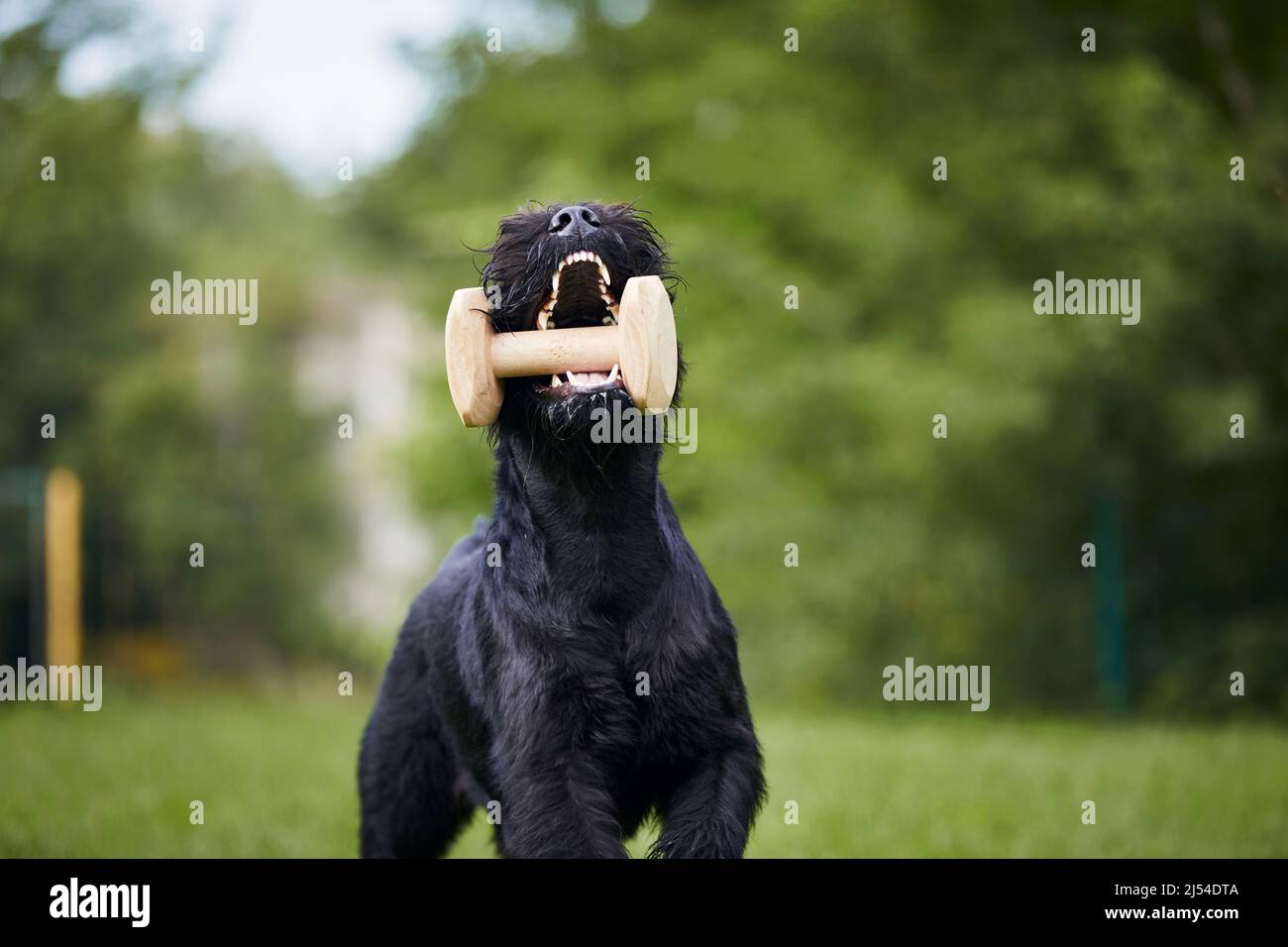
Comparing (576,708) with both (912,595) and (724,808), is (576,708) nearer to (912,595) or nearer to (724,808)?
(724,808)

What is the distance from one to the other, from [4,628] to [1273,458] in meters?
13.1

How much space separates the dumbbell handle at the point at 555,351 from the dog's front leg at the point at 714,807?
115 centimetres

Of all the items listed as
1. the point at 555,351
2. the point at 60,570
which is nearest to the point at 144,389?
the point at 60,570

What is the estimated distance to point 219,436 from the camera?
16.9 meters

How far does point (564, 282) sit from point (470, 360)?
342 millimetres

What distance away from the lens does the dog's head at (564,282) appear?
349 cm

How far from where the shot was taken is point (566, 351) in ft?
11.3

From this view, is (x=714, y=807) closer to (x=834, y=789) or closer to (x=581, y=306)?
(x=581, y=306)

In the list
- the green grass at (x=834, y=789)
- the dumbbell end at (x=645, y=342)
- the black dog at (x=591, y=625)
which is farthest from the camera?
the green grass at (x=834, y=789)

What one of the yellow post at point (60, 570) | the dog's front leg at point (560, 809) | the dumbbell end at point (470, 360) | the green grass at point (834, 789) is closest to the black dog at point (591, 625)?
the dog's front leg at point (560, 809)

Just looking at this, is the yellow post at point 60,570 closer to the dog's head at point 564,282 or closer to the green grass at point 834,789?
the green grass at point 834,789

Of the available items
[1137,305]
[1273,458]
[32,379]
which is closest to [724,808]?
[1137,305]

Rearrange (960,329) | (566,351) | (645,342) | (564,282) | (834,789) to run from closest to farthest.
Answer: (645,342)
(566,351)
(564,282)
(834,789)
(960,329)

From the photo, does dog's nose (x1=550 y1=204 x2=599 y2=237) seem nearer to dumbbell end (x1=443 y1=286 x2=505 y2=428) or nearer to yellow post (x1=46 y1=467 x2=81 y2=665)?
dumbbell end (x1=443 y1=286 x2=505 y2=428)
